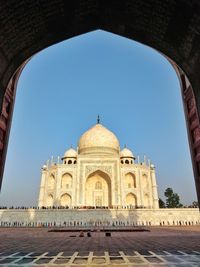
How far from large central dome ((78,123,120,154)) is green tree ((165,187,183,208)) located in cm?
1312

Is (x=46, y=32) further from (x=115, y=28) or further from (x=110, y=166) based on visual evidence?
(x=110, y=166)

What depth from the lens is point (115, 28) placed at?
5.18 meters

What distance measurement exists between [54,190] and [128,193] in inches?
355

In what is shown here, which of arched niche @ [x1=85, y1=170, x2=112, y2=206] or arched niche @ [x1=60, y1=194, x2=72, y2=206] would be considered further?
arched niche @ [x1=85, y1=170, x2=112, y2=206]

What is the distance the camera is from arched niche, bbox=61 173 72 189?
29258mm

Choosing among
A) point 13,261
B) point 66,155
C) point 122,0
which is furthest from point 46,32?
point 66,155

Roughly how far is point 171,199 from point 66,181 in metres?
20.3

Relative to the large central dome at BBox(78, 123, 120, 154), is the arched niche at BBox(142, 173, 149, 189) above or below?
below

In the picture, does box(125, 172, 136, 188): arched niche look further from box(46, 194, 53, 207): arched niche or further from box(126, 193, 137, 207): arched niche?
box(46, 194, 53, 207): arched niche

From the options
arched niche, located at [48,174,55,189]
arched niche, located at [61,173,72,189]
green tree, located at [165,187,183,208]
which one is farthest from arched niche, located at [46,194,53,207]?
green tree, located at [165,187,183,208]

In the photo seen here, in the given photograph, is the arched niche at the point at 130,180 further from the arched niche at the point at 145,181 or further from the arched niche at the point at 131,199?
the arched niche at the point at 145,181

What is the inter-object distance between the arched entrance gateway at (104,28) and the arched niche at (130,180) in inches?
1008

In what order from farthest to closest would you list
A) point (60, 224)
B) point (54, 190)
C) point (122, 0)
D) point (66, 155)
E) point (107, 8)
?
point (66, 155) → point (54, 190) → point (60, 224) → point (107, 8) → point (122, 0)

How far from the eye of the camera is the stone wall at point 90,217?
20.8m
